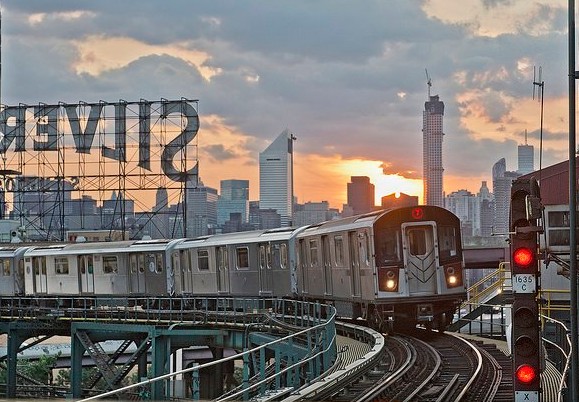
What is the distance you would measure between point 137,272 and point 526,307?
3640cm

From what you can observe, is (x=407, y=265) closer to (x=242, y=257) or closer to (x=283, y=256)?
(x=283, y=256)

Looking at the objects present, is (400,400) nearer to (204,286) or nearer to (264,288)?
(264,288)

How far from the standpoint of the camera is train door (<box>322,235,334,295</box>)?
31.7m

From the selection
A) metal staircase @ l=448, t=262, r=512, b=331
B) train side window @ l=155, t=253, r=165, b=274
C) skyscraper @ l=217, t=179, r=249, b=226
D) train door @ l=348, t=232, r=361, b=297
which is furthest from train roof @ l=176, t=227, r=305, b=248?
skyscraper @ l=217, t=179, r=249, b=226

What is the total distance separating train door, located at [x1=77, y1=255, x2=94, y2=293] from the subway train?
0.15ft

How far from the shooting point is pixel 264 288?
37.7 m

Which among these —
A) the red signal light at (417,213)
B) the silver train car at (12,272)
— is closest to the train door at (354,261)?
the red signal light at (417,213)

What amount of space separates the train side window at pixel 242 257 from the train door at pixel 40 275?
15.9 metres

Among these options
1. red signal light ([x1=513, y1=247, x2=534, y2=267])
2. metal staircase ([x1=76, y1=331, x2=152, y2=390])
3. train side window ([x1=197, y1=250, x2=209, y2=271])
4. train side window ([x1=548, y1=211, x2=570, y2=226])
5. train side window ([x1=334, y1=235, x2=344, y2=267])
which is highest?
train side window ([x1=548, y1=211, x2=570, y2=226])

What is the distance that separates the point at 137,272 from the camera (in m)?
47.1

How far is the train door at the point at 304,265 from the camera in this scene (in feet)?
113

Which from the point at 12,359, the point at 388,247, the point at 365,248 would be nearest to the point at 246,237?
the point at 12,359

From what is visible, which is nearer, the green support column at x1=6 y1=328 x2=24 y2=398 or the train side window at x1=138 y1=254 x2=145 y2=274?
the green support column at x1=6 y1=328 x2=24 y2=398

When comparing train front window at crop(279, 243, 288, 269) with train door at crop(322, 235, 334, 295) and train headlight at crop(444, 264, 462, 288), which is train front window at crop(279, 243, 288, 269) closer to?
train door at crop(322, 235, 334, 295)
